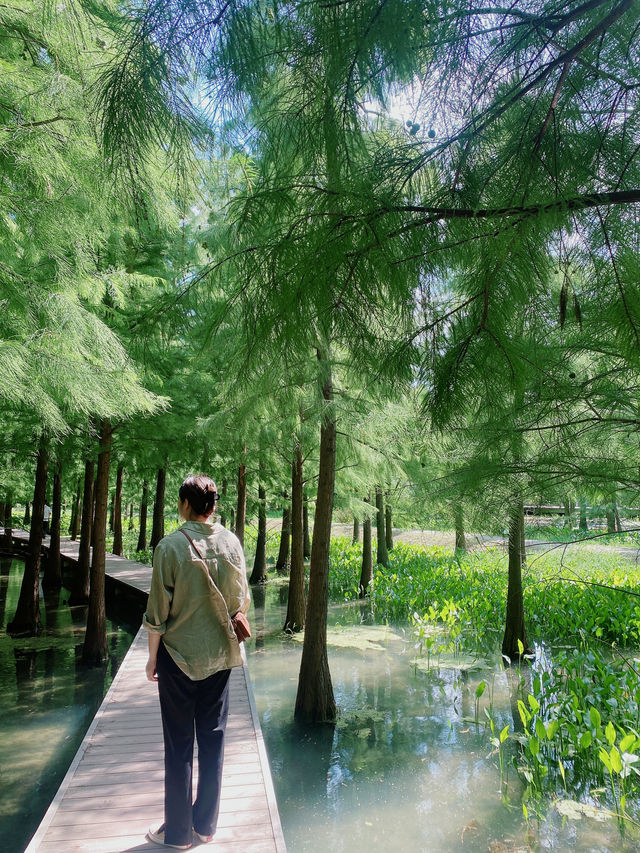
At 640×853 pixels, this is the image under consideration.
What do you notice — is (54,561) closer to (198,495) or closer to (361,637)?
(361,637)

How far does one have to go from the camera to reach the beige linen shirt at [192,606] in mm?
2658

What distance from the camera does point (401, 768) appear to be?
223 inches

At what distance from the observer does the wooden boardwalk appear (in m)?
3.05

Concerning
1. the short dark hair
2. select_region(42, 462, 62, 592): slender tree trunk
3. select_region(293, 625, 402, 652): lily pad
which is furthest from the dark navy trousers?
select_region(42, 462, 62, 592): slender tree trunk

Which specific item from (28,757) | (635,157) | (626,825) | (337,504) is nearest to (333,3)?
(635,157)

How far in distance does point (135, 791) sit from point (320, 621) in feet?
11.6

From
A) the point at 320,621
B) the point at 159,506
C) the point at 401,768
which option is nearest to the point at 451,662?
the point at 320,621

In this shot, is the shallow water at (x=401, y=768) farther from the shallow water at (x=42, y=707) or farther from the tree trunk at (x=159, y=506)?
the tree trunk at (x=159, y=506)

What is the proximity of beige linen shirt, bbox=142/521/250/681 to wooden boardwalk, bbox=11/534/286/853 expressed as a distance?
43.5 inches

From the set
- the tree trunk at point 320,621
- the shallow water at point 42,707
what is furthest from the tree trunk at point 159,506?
the tree trunk at point 320,621

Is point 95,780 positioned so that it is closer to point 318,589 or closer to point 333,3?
point 318,589

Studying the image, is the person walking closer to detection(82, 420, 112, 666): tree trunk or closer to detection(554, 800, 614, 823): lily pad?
detection(554, 800, 614, 823): lily pad

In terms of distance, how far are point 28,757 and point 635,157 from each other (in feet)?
24.2

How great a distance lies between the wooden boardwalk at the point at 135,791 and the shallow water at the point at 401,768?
96 centimetres
